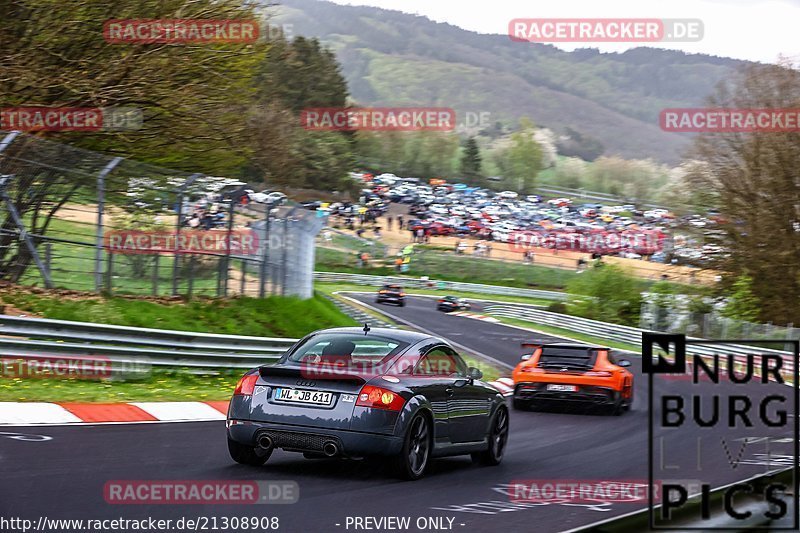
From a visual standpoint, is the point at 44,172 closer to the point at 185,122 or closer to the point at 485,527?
the point at 185,122

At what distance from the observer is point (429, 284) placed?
243 ft

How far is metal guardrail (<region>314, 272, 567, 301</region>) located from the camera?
235 feet

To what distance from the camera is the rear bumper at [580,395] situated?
1770 centimetres

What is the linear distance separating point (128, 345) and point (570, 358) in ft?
22.4

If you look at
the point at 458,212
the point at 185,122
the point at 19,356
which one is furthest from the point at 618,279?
the point at 458,212

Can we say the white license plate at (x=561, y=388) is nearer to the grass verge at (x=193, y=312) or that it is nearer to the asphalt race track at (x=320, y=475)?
the asphalt race track at (x=320, y=475)

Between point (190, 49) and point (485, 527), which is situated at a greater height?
point (190, 49)

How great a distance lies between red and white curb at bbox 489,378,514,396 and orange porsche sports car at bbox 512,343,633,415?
4.26 metres

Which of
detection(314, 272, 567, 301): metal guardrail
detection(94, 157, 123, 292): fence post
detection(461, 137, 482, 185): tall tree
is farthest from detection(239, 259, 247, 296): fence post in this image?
detection(461, 137, 482, 185): tall tree

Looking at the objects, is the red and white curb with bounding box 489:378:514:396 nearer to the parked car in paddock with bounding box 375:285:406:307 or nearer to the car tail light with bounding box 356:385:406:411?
the car tail light with bounding box 356:385:406:411

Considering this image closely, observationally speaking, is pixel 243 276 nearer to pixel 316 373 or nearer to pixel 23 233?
pixel 23 233

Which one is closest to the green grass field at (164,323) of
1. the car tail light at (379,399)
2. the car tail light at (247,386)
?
the car tail light at (247,386)

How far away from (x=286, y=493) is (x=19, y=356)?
297 inches

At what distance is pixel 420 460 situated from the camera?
978cm
